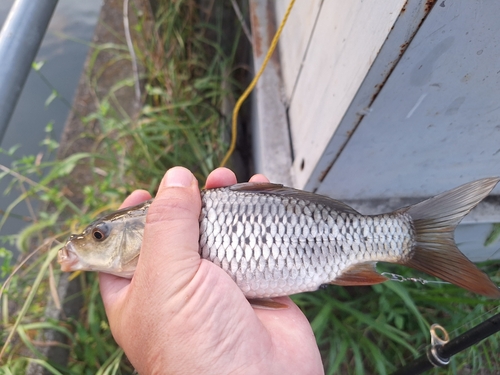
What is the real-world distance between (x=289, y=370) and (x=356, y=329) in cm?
94

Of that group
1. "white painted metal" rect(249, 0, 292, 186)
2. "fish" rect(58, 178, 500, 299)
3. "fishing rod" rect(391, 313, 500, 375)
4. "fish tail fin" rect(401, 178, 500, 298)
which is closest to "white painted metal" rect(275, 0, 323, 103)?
"white painted metal" rect(249, 0, 292, 186)

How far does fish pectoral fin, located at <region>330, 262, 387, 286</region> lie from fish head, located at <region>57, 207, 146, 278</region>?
0.95 m

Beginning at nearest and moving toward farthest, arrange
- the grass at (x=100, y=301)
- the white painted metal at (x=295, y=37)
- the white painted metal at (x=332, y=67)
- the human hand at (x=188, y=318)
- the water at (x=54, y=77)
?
the white painted metal at (x=332, y=67) → the human hand at (x=188, y=318) → the white painted metal at (x=295, y=37) → the grass at (x=100, y=301) → the water at (x=54, y=77)

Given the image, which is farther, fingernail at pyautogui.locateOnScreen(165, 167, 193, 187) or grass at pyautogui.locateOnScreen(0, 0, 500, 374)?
grass at pyautogui.locateOnScreen(0, 0, 500, 374)

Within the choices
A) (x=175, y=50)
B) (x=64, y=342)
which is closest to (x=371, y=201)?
(x=64, y=342)

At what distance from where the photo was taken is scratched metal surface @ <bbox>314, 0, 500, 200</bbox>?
3.38 feet

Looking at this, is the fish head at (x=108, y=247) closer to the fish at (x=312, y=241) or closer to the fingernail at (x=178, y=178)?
the fingernail at (x=178, y=178)

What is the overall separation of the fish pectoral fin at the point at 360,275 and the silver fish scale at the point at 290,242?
0.07 feet

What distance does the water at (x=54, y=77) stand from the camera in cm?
382

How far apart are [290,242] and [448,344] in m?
0.78

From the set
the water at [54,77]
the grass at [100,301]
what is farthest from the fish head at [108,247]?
the water at [54,77]

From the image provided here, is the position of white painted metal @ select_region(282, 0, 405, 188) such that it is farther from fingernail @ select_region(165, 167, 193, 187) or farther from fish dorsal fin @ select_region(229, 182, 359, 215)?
fingernail @ select_region(165, 167, 193, 187)

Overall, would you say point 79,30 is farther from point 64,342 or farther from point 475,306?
point 475,306

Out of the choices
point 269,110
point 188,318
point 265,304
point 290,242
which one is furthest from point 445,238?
point 269,110
